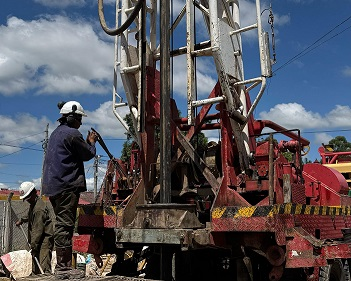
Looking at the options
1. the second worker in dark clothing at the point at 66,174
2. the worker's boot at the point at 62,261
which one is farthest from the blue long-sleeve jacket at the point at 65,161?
the worker's boot at the point at 62,261

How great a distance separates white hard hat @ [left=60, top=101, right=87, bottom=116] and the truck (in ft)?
2.26

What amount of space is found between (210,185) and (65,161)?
1767 millimetres

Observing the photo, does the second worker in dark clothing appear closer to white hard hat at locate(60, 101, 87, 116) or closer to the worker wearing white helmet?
white hard hat at locate(60, 101, 87, 116)

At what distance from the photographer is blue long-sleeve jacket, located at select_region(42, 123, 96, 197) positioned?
16.4 ft

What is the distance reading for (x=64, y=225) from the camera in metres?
4.92

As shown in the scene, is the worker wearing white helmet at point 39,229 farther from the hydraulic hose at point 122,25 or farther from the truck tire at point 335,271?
the truck tire at point 335,271

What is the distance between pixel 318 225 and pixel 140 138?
8.14 feet

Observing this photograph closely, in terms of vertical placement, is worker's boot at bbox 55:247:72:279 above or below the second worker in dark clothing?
below

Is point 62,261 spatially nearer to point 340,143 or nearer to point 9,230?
point 9,230

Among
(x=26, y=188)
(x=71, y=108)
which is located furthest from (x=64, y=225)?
(x=26, y=188)

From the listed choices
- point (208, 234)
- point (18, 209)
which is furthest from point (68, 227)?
point (18, 209)

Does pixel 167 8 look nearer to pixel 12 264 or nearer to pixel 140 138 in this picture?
pixel 140 138

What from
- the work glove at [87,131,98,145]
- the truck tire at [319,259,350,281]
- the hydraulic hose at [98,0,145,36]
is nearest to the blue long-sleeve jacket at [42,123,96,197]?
the work glove at [87,131,98,145]

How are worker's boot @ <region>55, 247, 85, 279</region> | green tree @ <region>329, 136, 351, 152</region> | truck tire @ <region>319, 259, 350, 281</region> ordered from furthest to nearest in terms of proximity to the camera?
green tree @ <region>329, 136, 351, 152</region> < truck tire @ <region>319, 259, 350, 281</region> < worker's boot @ <region>55, 247, 85, 279</region>
